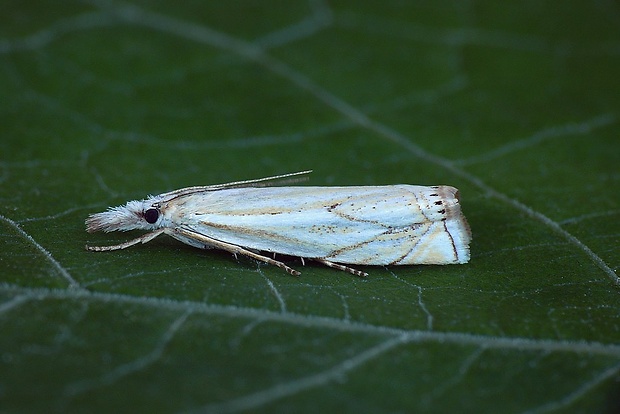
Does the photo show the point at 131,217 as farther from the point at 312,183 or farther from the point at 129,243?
the point at 312,183

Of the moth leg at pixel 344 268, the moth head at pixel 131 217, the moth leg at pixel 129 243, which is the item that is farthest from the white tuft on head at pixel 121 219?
the moth leg at pixel 344 268

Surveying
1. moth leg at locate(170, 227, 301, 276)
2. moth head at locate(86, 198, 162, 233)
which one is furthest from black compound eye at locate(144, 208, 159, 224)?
moth leg at locate(170, 227, 301, 276)

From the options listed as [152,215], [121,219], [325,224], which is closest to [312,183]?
[325,224]

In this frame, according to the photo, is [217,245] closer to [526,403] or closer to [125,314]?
[125,314]

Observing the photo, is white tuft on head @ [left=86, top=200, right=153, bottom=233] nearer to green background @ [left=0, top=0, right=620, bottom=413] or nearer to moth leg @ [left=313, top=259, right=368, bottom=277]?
green background @ [left=0, top=0, right=620, bottom=413]

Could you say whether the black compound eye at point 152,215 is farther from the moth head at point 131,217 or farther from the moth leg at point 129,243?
the moth leg at point 129,243

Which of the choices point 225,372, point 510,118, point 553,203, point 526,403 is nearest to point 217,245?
point 225,372

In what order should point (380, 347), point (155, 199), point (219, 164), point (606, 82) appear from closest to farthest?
point (380, 347) → point (155, 199) → point (219, 164) → point (606, 82)
